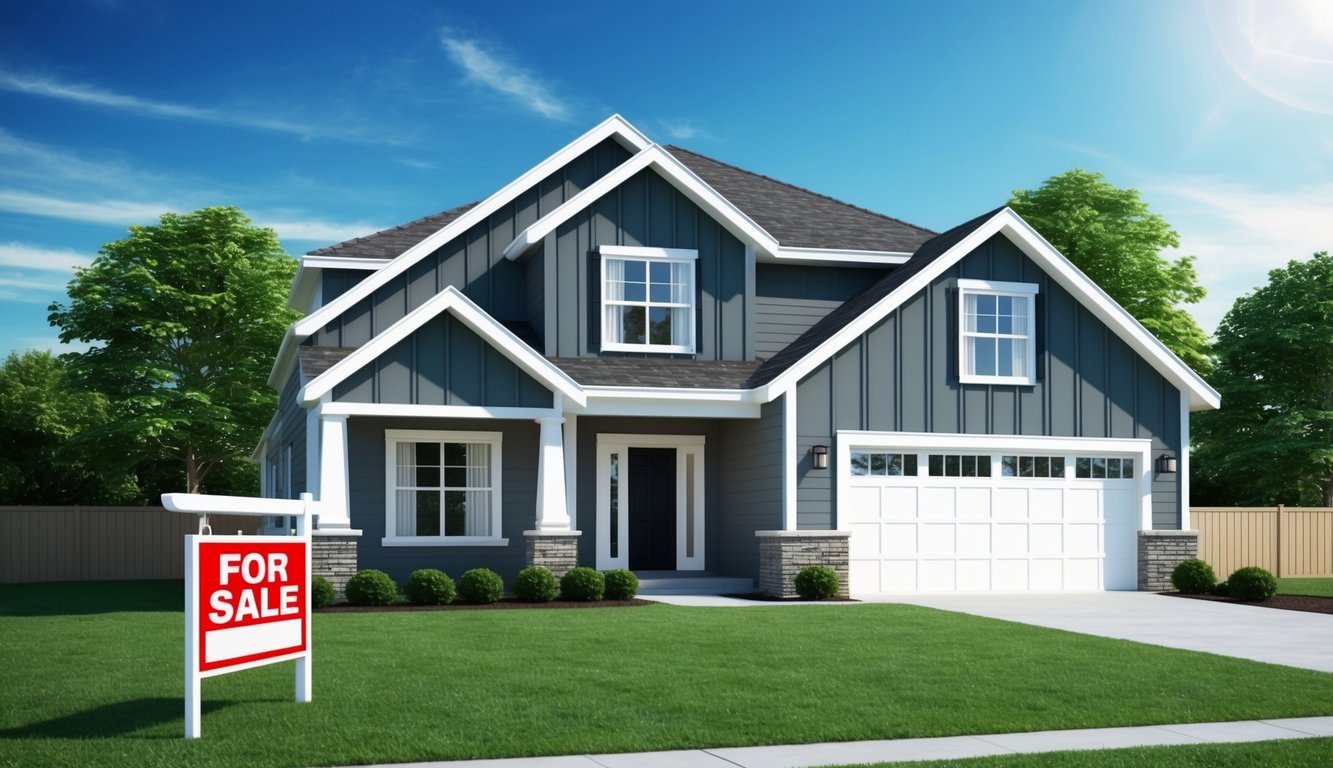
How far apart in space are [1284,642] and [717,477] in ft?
33.6

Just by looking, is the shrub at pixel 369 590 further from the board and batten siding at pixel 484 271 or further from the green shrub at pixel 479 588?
the board and batten siding at pixel 484 271

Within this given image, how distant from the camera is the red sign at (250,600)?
859 centimetres

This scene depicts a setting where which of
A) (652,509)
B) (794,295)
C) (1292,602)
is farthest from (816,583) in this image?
(1292,602)

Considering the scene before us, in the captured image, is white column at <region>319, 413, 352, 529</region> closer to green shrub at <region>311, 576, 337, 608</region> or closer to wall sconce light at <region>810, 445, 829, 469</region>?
green shrub at <region>311, 576, 337, 608</region>

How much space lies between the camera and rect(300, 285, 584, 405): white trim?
18.7 meters

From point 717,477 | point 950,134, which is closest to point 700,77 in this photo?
point 950,134

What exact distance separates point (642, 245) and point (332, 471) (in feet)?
21.2

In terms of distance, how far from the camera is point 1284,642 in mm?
14727

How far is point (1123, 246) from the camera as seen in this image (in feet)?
127

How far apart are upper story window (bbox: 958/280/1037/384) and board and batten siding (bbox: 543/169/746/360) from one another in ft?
12.0

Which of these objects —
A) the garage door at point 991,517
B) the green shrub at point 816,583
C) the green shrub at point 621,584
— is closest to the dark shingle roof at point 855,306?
the garage door at point 991,517

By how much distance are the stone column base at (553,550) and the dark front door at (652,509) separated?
313 centimetres

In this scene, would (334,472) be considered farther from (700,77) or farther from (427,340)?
(700,77)

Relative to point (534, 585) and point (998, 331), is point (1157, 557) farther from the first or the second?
point (534, 585)
